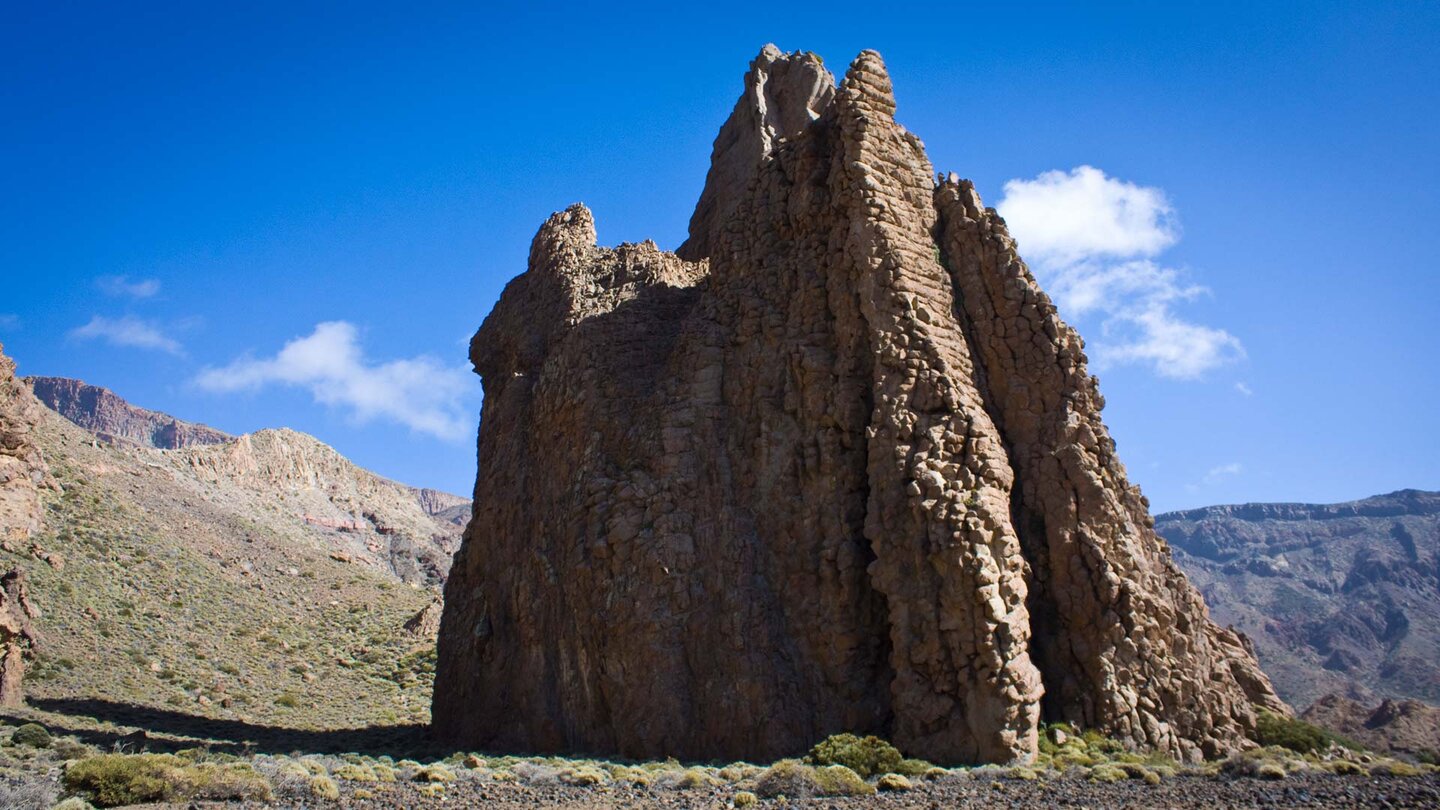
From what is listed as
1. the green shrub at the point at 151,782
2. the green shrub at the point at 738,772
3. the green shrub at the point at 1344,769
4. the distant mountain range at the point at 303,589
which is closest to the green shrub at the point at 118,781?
the green shrub at the point at 151,782

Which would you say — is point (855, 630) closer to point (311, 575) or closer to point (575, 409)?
A: point (575, 409)

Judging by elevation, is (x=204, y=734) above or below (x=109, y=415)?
below

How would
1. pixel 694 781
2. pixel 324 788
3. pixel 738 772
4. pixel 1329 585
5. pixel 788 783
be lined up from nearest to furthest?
pixel 324 788, pixel 788 783, pixel 694 781, pixel 738 772, pixel 1329 585

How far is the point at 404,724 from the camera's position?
104 feet

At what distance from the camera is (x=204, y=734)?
2644cm

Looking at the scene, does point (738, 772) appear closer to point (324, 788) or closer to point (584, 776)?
point (584, 776)

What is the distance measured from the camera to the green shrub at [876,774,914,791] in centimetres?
1458

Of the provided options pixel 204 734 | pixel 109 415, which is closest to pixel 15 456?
pixel 204 734

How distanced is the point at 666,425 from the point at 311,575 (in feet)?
133

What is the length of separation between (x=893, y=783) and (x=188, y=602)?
125ft

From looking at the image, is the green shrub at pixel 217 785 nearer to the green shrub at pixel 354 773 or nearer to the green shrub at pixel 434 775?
the green shrub at pixel 354 773

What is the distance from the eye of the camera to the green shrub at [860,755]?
16.0 metres

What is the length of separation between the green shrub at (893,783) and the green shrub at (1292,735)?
7.85m

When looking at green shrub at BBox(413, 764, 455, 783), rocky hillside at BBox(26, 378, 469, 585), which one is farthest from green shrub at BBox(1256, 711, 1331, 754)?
rocky hillside at BBox(26, 378, 469, 585)
